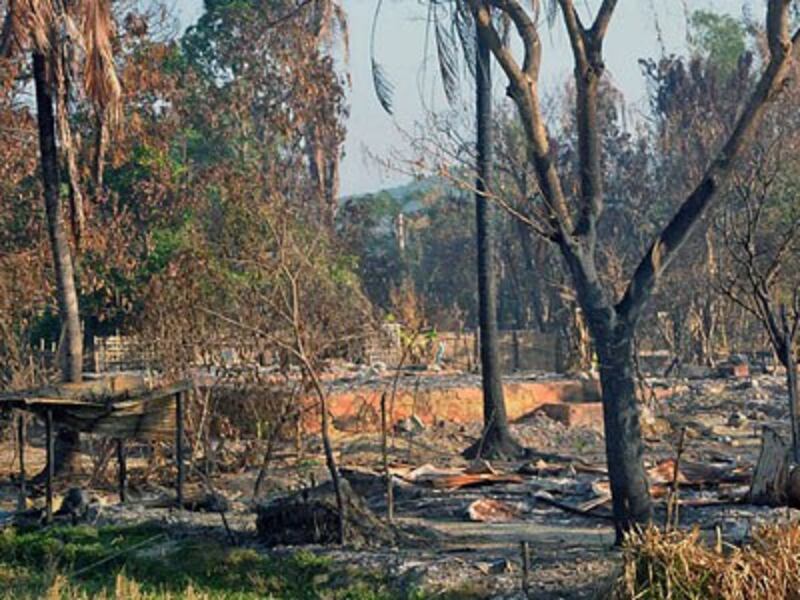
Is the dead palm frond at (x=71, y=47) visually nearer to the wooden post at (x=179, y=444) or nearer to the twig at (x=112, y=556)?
the wooden post at (x=179, y=444)

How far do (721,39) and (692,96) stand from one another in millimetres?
10674

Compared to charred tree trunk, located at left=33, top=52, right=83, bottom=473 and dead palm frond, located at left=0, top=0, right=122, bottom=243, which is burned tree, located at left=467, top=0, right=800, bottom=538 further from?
charred tree trunk, located at left=33, top=52, right=83, bottom=473

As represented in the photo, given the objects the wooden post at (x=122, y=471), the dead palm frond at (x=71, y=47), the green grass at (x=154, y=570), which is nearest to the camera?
the green grass at (x=154, y=570)

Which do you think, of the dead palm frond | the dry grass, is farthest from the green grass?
the dead palm frond

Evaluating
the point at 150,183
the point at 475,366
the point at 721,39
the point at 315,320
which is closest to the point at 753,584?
the point at 315,320

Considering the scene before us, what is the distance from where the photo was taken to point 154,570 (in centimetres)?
1356

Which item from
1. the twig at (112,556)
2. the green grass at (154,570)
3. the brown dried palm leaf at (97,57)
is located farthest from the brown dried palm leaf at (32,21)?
the twig at (112,556)

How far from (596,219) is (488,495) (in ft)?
17.1

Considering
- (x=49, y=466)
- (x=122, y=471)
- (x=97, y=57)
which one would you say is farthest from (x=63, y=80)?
(x=49, y=466)

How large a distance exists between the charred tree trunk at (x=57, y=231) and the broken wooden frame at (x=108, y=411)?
2007 millimetres

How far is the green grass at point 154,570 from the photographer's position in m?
12.0

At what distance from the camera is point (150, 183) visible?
34344 mm

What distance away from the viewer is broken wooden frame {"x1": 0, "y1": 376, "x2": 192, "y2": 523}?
15.8m

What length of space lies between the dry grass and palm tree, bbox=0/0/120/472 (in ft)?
35.1
